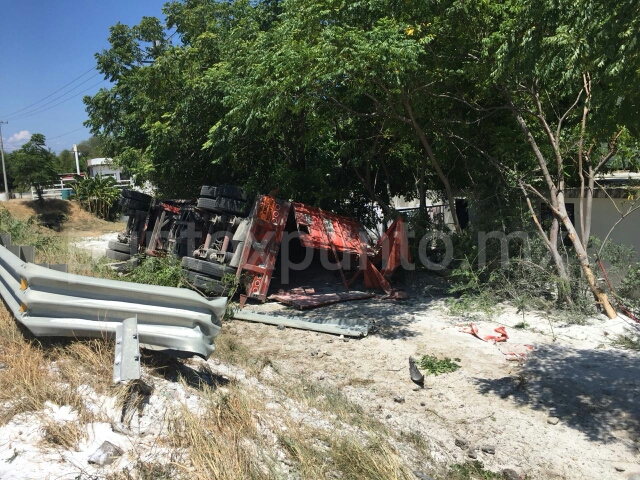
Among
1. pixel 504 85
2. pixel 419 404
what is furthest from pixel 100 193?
pixel 419 404

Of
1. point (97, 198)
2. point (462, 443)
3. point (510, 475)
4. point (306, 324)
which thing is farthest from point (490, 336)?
point (97, 198)

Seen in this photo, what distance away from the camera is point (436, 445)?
443 cm

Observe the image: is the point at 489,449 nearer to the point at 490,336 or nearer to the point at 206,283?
the point at 490,336

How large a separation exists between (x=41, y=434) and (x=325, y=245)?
24.0 feet

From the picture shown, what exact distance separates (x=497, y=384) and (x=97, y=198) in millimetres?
27996

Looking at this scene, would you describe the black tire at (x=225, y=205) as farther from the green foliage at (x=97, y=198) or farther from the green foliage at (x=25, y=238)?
the green foliage at (x=97, y=198)

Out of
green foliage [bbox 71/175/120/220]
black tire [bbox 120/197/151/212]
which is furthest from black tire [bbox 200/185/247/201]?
green foliage [bbox 71/175/120/220]

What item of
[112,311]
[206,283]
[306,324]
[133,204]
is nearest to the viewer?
[112,311]

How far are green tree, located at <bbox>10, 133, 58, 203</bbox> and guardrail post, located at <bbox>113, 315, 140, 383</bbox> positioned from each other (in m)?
29.1

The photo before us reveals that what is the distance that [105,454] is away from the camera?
2.84m

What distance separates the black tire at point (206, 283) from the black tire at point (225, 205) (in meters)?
1.22

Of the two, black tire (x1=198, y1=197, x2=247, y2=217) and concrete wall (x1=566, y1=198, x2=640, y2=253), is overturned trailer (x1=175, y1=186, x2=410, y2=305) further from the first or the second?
concrete wall (x1=566, y1=198, x2=640, y2=253)

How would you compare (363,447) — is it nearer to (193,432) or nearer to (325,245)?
(193,432)

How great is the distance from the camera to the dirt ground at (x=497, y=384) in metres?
4.54
